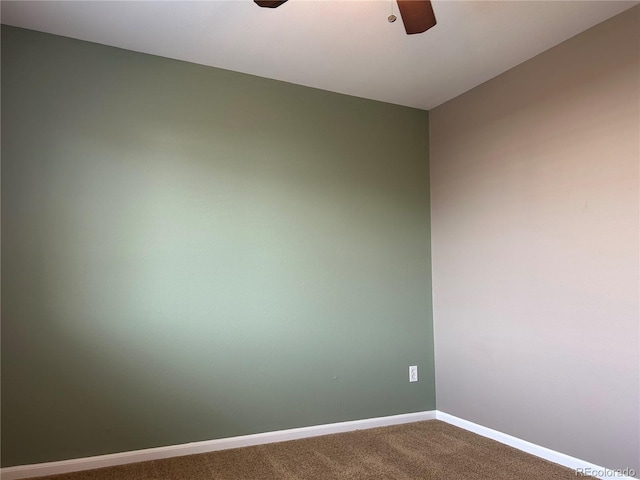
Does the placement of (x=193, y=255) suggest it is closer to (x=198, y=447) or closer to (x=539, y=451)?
(x=198, y=447)

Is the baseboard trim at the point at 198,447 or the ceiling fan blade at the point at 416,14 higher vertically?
the ceiling fan blade at the point at 416,14

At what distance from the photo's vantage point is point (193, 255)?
2.67 m

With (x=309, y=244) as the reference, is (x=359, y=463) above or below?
below

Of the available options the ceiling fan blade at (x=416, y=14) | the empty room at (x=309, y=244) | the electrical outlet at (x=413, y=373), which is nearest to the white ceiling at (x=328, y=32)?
the empty room at (x=309, y=244)

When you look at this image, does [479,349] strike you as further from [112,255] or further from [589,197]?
[112,255]

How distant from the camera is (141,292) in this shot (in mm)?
2529

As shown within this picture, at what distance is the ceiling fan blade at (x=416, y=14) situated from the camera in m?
1.63

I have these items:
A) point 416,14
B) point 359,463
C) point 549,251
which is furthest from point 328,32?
point 359,463

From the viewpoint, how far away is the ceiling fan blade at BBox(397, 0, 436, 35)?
163 centimetres

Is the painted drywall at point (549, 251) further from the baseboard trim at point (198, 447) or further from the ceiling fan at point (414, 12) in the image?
the ceiling fan at point (414, 12)

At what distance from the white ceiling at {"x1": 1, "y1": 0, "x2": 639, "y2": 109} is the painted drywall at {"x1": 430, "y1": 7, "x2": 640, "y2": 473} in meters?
0.25

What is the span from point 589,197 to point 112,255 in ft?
8.71

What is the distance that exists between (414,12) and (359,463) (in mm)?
2265

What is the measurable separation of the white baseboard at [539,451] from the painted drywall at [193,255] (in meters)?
0.31
